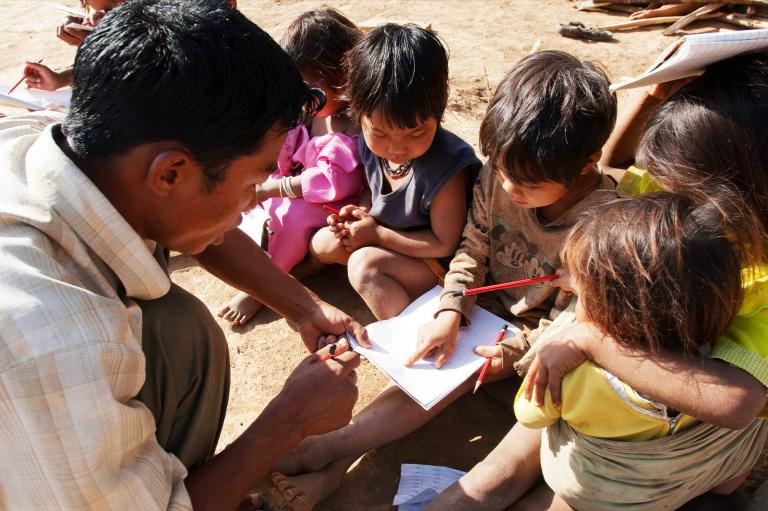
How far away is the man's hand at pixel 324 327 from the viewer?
2088 millimetres

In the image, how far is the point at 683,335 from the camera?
1.41m

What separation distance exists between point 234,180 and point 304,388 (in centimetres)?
59

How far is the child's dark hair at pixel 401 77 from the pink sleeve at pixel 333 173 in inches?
15.1

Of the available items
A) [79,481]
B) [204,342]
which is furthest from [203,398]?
[79,481]

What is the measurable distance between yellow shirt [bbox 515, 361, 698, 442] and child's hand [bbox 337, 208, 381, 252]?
3.54ft

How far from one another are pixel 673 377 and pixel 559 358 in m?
0.26

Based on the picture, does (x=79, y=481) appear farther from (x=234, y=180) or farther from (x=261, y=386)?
(x=261, y=386)

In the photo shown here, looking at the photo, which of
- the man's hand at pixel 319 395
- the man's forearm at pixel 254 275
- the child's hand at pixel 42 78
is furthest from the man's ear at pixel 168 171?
the child's hand at pixel 42 78

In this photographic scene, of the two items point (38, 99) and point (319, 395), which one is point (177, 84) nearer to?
point (319, 395)

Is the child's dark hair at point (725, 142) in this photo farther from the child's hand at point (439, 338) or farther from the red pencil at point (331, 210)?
the red pencil at point (331, 210)

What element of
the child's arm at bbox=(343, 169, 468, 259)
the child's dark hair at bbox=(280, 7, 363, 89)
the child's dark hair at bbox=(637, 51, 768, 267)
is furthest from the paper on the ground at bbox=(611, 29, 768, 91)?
the child's dark hair at bbox=(280, 7, 363, 89)

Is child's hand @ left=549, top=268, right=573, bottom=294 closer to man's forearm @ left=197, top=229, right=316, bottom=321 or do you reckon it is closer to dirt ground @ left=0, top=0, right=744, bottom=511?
dirt ground @ left=0, top=0, right=744, bottom=511

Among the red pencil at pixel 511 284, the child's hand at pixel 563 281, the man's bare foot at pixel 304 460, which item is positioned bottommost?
the man's bare foot at pixel 304 460

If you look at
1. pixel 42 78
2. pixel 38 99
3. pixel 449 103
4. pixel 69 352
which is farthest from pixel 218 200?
pixel 449 103
